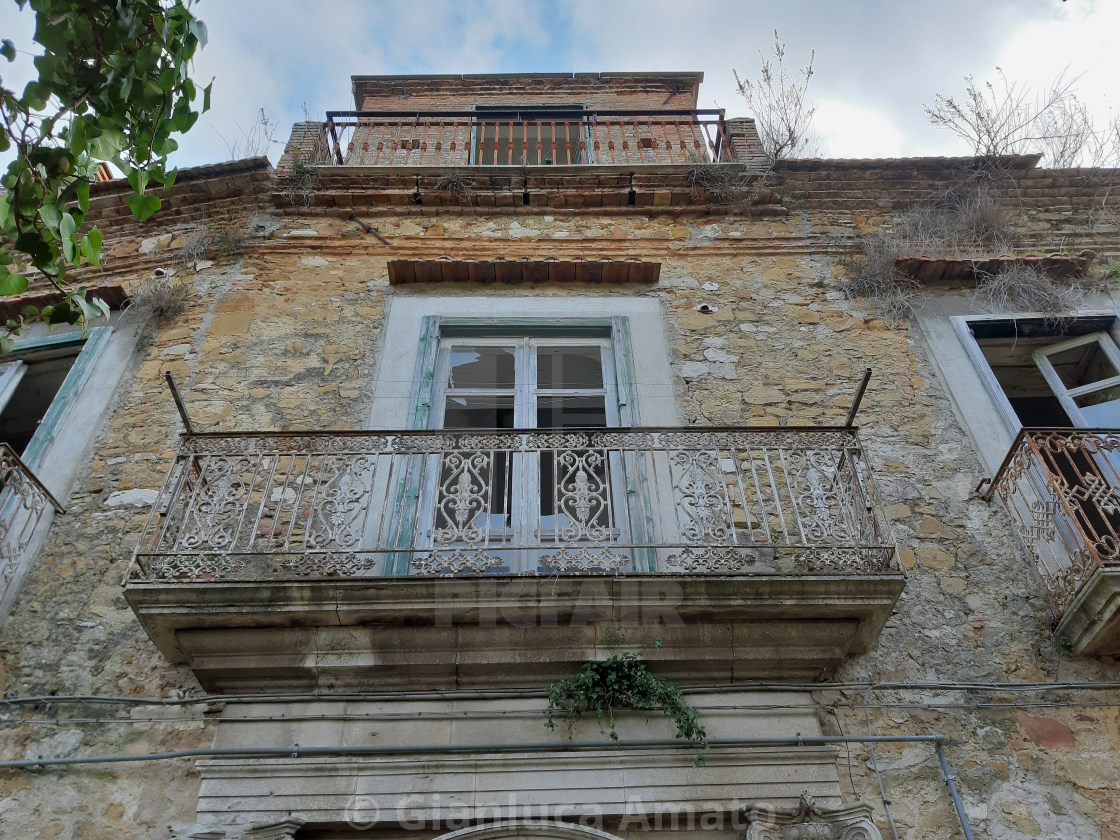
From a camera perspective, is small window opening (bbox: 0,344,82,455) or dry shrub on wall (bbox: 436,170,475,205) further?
dry shrub on wall (bbox: 436,170,475,205)

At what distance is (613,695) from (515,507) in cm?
124

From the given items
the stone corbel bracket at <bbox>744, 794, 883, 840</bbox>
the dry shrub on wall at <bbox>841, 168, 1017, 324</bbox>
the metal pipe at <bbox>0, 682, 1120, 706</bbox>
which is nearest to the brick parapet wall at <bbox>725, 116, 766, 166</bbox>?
the dry shrub on wall at <bbox>841, 168, 1017, 324</bbox>

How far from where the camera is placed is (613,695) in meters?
4.17

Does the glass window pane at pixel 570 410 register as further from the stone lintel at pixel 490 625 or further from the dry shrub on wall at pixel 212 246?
the dry shrub on wall at pixel 212 246

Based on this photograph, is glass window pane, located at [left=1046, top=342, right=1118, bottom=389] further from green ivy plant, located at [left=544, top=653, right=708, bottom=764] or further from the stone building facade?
green ivy plant, located at [left=544, top=653, right=708, bottom=764]

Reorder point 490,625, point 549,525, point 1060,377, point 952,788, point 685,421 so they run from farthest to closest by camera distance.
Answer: point 1060,377
point 685,421
point 549,525
point 490,625
point 952,788

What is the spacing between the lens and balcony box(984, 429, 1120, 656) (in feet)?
14.0

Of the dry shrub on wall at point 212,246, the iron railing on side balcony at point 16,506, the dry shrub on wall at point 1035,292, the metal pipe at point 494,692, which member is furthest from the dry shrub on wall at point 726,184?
the iron railing on side balcony at point 16,506

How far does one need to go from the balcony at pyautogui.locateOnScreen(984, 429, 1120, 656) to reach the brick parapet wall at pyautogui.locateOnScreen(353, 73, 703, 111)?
6.06 meters

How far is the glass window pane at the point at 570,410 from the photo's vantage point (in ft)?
19.4

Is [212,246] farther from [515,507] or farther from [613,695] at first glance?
[613,695]

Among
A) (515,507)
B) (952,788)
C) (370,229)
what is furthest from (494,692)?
(370,229)

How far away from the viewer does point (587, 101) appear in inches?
391

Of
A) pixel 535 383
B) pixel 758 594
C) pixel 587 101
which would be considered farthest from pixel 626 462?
pixel 587 101
